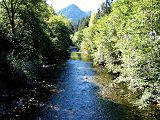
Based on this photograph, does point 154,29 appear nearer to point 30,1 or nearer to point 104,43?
Result: point 30,1

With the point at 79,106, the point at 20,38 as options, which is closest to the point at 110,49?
the point at 20,38

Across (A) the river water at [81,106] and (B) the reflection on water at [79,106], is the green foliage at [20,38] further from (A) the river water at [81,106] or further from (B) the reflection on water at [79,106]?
(A) the river water at [81,106]

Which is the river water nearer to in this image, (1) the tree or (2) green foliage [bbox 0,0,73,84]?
(2) green foliage [bbox 0,0,73,84]

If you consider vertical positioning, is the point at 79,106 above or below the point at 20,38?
below

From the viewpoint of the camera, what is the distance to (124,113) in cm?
3153

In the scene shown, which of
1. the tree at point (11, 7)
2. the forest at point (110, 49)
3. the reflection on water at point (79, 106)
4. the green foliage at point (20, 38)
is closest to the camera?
the forest at point (110, 49)

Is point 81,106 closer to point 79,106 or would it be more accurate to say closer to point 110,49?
point 79,106

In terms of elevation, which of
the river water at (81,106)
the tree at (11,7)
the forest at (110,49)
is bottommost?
the river water at (81,106)

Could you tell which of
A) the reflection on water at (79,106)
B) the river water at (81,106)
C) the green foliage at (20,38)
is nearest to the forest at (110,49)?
the green foliage at (20,38)

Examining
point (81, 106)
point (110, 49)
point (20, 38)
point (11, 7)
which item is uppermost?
point (11, 7)

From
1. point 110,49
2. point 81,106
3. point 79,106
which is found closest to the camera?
point 79,106

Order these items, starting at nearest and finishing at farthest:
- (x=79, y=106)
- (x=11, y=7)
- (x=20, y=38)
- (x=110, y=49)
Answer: (x=79, y=106) < (x=20, y=38) < (x=11, y=7) < (x=110, y=49)

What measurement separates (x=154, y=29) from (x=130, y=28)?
2877 mm

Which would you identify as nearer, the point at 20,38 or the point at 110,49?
the point at 20,38
